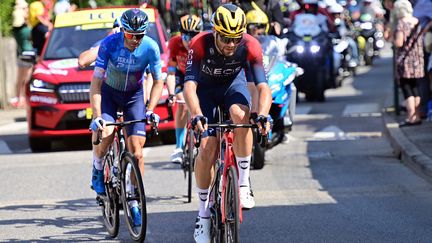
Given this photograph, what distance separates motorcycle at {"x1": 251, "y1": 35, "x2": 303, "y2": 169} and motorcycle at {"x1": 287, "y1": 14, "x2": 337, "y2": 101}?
821 centimetres

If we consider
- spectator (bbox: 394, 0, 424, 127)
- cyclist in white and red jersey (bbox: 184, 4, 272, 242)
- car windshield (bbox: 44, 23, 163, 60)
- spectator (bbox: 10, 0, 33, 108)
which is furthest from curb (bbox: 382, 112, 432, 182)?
spectator (bbox: 10, 0, 33, 108)

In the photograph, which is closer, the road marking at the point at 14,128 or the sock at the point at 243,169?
the sock at the point at 243,169

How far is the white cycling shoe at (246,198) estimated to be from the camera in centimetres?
931

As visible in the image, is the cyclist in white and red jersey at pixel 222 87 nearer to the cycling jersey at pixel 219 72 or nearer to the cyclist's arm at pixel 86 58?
the cycling jersey at pixel 219 72

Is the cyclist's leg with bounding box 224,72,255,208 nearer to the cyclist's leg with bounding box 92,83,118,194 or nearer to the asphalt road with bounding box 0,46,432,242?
the asphalt road with bounding box 0,46,432,242

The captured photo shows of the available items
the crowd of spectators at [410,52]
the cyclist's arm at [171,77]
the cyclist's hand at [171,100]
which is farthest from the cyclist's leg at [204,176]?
the crowd of spectators at [410,52]

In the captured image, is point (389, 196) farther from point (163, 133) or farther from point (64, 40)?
point (64, 40)

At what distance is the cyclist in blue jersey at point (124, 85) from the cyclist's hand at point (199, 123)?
1.47m

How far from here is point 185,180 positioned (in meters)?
14.0

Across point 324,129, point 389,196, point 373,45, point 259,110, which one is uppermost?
point 259,110

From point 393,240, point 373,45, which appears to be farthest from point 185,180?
point 373,45

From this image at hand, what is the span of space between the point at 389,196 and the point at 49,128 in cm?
636

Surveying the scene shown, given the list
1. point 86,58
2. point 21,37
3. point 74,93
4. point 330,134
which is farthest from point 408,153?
point 21,37

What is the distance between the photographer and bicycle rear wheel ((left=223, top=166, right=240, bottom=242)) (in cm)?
851
